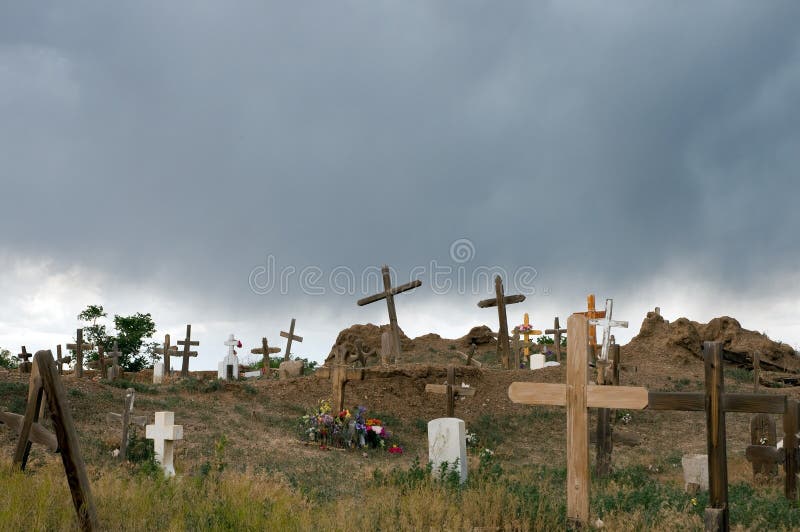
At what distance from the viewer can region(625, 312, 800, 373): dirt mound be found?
32.7 metres

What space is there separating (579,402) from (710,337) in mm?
28812

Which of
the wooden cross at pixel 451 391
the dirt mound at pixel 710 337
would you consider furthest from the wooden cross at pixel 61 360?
the dirt mound at pixel 710 337

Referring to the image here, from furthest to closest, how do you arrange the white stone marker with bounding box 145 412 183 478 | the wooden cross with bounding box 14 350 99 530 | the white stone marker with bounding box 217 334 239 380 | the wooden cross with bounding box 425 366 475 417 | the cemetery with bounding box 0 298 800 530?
the white stone marker with bounding box 217 334 239 380 → the wooden cross with bounding box 425 366 475 417 → the white stone marker with bounding box 145 412 183 478 → the cemetery with bounding box 0 298 800 530 → the wooden cross with bounding box 14 350 99 530

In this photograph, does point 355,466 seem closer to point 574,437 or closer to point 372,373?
point 574,437

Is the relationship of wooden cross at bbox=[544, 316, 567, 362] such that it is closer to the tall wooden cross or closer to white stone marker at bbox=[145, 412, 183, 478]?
the tall wooden cross

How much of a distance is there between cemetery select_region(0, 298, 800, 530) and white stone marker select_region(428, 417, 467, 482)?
3 cm

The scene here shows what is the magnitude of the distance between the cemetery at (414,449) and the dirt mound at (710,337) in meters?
1.13

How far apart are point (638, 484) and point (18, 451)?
1026 centimetres

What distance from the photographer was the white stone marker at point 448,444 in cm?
1244

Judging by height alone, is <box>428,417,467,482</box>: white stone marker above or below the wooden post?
below

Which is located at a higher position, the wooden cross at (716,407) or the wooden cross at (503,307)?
the wooden cross at (503,307)

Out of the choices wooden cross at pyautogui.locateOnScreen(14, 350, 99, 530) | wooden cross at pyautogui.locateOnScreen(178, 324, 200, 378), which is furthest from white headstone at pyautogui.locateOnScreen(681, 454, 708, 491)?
wooden cross at pyautogui.locateOnScreen(178, 324, 200, 378)

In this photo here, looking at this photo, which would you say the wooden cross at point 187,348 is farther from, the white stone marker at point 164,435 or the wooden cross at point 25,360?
the white stone marker at point 164,435

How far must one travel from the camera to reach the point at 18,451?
9156 millimetres
